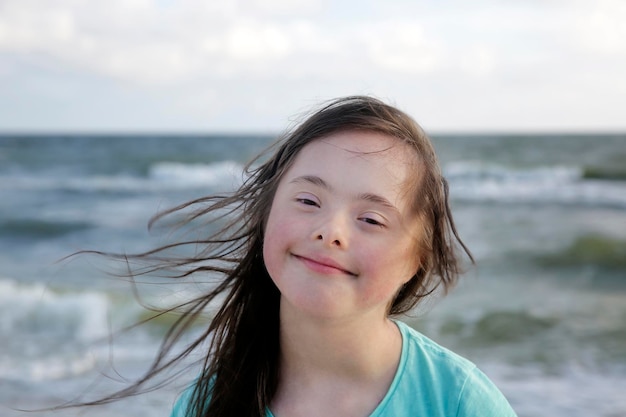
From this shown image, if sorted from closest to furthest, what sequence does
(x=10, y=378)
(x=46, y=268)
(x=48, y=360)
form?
(x=10, y=378) → (x=48, y=360) → (x=46, y=268)

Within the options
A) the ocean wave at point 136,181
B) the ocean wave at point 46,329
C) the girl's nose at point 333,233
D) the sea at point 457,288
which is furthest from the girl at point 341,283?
the ocean wave at point 136,181

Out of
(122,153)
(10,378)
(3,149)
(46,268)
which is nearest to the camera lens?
(10,378)

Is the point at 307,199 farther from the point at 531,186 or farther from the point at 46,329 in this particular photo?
the point at 531,186

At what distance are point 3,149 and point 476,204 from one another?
63.1ft

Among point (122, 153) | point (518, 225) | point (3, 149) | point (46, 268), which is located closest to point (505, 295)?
point (518, 225)

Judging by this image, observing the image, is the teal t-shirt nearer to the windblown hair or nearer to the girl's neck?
the girl's neck

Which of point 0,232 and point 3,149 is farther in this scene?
point 3,149

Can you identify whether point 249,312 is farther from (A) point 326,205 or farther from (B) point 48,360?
(B) point 48,360

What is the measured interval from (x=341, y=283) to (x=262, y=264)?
43cm

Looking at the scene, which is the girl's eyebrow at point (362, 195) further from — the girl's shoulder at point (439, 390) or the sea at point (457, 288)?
the sea at point (457, 288)

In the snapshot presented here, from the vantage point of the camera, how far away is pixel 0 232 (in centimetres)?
1185

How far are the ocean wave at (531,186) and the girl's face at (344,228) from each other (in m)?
13.0

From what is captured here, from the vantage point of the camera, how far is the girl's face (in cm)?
161

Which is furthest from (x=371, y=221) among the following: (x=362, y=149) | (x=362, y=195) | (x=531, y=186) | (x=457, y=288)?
(x=531, y=186)
